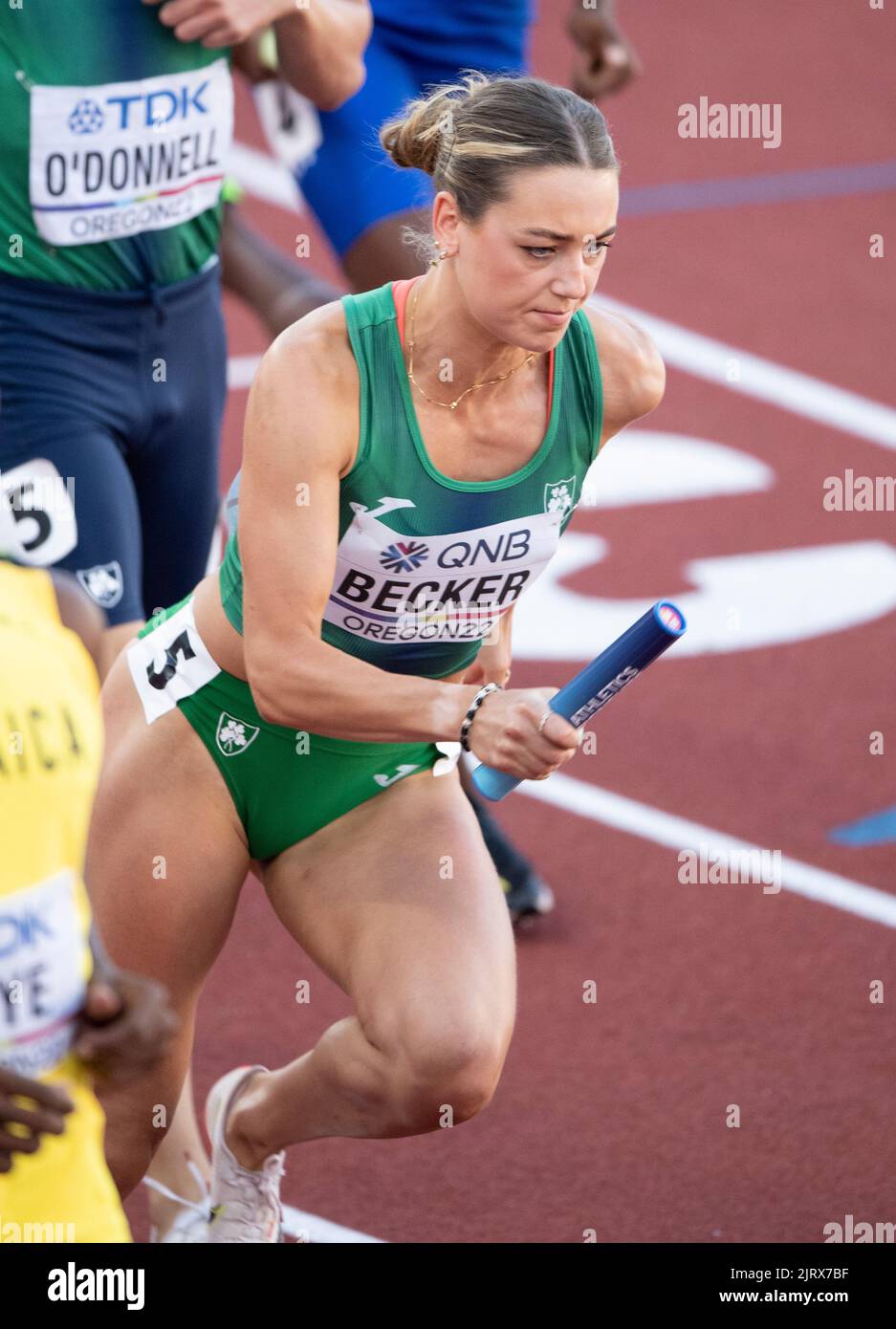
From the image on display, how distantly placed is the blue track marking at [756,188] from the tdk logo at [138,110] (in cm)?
579

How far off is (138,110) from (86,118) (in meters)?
0.11

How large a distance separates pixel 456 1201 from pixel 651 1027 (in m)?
0.77

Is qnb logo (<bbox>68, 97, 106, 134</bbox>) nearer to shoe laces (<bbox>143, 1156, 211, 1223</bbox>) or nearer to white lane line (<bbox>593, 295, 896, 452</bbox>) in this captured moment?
shoe laces (<bbox>143, 1156, 211, 1223</bbox>)

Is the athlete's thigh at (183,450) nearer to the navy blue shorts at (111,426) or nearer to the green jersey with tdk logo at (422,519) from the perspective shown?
the navy blue shorts at (111,426)

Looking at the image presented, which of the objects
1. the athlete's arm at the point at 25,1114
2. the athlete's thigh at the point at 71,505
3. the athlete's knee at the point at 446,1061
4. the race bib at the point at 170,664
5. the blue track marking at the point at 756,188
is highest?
the blue track marking at the point at 756,188

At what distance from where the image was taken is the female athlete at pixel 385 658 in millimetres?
3061

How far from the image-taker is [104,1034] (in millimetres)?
2355

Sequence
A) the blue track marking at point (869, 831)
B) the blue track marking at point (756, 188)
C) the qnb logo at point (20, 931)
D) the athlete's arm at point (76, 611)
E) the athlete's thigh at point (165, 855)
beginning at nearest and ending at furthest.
Result: the qnb logo at point (20, 931) < the athlete's arm at point (76, 611) < the athlete's thigh at point (165, 855) < the blue track marking at point (869, 831) < the blue track marking at point (756, 188)

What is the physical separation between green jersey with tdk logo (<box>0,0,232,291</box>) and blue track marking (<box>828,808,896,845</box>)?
2.29 m

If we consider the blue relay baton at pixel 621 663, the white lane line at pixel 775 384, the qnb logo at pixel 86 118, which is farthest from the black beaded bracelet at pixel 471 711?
the white lane line at pixel 775 384

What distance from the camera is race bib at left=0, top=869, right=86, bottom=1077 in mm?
2213

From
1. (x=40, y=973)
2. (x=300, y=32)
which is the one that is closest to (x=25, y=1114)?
(x=40, y=973)

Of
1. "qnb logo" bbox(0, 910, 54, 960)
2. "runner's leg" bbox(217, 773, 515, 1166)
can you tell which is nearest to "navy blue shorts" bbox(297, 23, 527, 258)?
"runner's leg" bbox(217, 773, 515, 1166)

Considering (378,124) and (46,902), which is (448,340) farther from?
(378,124)
